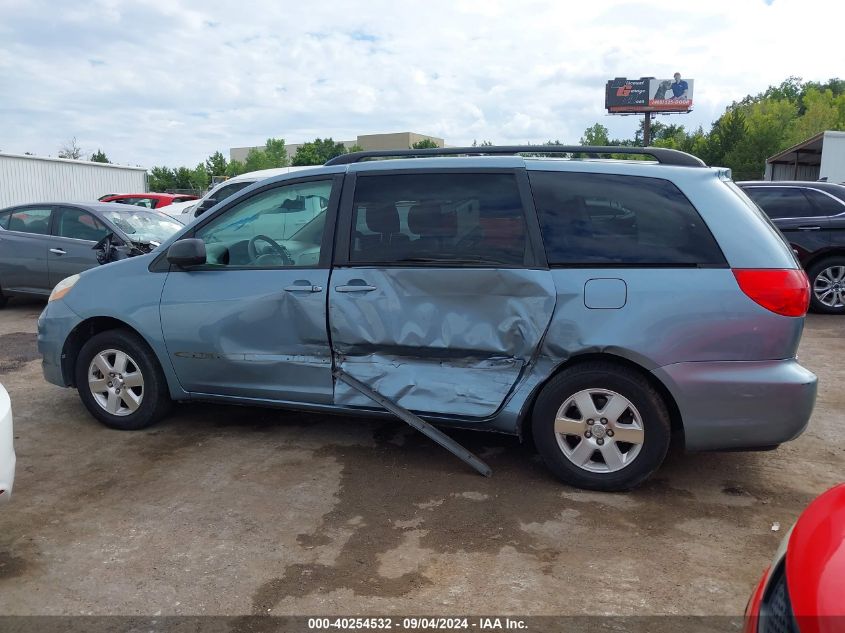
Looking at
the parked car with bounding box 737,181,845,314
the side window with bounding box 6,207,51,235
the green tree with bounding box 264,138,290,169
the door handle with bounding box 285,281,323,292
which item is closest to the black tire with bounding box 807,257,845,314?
the parked car with bounding box 737,181,845,314

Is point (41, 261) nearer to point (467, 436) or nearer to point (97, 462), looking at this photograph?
point (97, 462)

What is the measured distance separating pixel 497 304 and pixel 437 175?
859 mm

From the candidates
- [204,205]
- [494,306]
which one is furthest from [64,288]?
[204,205]

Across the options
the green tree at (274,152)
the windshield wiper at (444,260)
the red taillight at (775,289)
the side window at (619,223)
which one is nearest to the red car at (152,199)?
the windshield wiper at (444,260)

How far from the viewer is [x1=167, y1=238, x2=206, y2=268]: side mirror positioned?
14.7ft

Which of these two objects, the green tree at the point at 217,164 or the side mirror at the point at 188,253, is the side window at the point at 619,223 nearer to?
the side mirror at the point at 188,253

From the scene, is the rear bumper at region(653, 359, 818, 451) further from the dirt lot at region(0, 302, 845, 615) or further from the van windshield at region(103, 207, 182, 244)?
the van windshield at region(103, 207, 182, 244)

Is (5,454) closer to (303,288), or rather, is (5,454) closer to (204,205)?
(303,288)

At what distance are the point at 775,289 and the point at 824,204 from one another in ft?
23.2

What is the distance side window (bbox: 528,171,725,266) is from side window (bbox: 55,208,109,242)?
731 centimetres

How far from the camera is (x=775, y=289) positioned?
3.59m

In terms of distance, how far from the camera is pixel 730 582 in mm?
3045

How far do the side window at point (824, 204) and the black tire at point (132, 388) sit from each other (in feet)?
28.3

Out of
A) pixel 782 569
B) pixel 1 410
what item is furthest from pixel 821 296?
pixel 1 410
